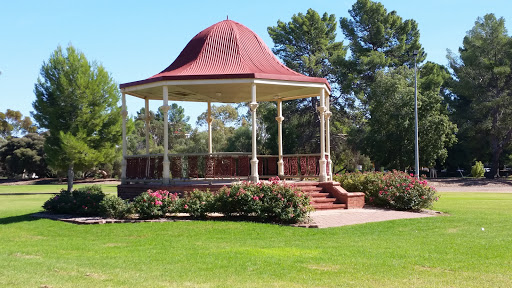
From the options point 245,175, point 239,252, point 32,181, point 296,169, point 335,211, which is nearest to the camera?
point 239,252

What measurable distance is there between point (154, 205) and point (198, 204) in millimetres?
1295

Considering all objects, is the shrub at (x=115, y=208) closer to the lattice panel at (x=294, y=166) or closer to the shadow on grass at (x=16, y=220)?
the shadow on grass at (x=16, y=220)

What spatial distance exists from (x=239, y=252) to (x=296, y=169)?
10.4 metres

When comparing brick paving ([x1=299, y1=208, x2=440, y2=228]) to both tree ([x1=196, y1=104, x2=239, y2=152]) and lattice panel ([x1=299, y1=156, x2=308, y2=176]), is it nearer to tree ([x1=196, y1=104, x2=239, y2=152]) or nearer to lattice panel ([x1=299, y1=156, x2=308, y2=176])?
lattice panel ([x1=299, y1=156, x2=308, y2=176])

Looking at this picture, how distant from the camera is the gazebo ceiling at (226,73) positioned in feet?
55.1

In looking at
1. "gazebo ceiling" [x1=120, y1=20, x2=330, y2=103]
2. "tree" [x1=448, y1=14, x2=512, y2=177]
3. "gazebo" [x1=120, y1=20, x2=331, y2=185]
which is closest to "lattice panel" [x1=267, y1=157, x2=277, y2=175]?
"gazebo" [x1=120, y1=20, x2=331, y2=185]

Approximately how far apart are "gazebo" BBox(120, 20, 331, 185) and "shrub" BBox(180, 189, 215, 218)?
212 cm

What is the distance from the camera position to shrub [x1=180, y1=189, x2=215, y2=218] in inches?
574

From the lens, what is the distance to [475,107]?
55.5m

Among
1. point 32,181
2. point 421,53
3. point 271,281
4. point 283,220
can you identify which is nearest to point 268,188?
point 283,220

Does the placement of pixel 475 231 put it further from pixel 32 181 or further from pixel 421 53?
pixel 32 181

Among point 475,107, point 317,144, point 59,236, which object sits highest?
point 475,107

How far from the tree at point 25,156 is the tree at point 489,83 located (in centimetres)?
5412

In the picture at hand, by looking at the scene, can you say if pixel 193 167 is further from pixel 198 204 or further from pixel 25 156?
pixel 25 156
